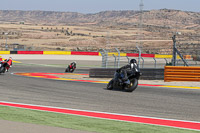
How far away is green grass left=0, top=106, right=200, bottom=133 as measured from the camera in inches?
302

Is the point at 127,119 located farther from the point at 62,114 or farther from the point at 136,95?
the point at 136,95

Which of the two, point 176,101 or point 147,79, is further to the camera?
point 147,79

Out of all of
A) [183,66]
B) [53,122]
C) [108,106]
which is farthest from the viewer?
[183,66]

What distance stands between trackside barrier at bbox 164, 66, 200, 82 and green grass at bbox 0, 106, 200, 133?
11.5 meters

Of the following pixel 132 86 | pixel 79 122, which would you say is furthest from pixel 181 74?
pixel 79 122

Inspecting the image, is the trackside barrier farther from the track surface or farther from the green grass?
the green grass

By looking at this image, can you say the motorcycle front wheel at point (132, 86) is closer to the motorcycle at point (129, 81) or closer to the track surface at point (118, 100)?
the motorcycle at point (129, 81)

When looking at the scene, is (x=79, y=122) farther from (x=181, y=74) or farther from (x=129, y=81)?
(x=181, y=74)

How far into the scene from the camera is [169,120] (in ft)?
30.1

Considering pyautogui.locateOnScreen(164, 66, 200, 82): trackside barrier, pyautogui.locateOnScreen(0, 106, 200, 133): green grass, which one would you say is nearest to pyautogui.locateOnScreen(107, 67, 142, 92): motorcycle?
pyautogui.locateOnScreen(164, 66, 200, 82): trackside barrier

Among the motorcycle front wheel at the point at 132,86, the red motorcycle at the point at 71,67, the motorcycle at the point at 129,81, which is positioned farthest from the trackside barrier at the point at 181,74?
the red motorcycle at the point at 71,67

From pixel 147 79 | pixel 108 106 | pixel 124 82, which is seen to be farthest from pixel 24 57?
pixel 108 106

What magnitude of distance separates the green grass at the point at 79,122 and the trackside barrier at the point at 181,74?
11524mm

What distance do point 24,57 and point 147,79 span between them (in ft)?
97.9
